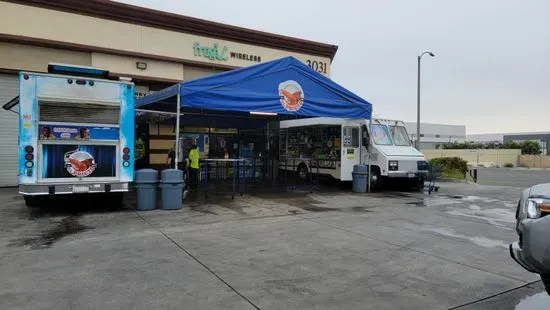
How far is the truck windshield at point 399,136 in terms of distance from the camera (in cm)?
1681

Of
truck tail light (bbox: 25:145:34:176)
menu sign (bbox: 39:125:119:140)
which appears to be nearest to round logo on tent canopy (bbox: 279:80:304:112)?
menu sign (bbox: 39:125:119:140)

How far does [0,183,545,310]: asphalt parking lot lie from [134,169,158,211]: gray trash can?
0.38 m

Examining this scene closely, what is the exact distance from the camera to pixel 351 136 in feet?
53.3

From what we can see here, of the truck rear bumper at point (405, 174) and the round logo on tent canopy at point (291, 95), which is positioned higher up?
the round logo on tent canopy at point (291, 95)

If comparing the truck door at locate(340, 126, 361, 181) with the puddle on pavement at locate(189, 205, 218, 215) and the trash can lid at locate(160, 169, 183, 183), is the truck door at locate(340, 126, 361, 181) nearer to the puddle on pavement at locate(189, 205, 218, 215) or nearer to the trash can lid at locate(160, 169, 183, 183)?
the puddle on pavement at locate(189, 205, 218, 215)

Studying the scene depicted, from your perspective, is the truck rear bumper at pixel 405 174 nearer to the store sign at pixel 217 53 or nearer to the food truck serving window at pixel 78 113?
the store sign at pixel 217 53

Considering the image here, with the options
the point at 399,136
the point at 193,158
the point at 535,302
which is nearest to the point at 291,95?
the point at 193,158

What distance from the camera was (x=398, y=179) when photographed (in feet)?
53.9

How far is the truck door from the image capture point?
1612cm

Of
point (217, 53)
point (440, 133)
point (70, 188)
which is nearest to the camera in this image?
point (70, 188)

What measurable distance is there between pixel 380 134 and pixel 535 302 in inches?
474

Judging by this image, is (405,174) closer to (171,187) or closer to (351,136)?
Answer: (351,136)

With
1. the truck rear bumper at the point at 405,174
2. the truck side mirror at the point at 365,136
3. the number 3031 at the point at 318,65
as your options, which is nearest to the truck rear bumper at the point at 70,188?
the truck side mirror at the point at 365,136

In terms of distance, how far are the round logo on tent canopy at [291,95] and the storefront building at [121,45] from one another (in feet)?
23.9
